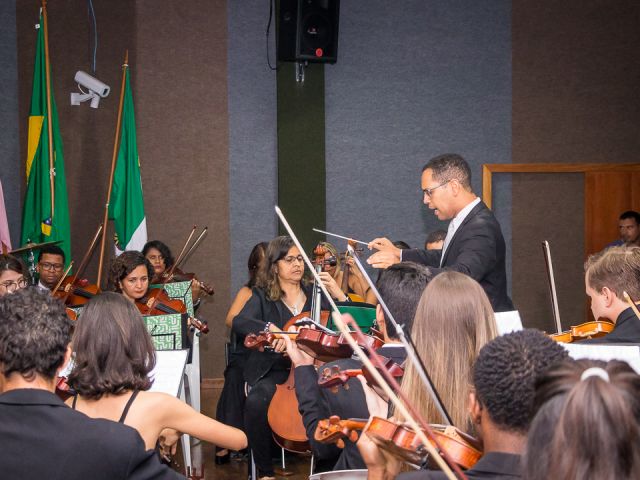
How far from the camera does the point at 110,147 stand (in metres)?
6.05

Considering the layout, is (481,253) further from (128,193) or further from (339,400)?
(128,193)

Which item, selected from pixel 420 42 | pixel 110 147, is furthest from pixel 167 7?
pixel 420 42

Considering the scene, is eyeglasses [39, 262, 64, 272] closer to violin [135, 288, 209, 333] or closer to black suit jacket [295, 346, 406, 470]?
violin [135, 288, 209, 333]

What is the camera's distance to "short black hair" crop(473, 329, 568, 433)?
50.4 inches

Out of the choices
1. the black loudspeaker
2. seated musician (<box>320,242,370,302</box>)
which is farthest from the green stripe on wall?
seated musician (<box>320,242,370,302</box>)

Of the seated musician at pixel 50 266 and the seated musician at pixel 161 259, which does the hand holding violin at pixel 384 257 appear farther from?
the seated musician at pixel 50 266

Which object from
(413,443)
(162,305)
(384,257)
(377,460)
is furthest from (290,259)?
(413,443)

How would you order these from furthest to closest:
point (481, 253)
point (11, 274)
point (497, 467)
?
1. point (11, 274)
2. point (481, 253)
3. point (497, 467)

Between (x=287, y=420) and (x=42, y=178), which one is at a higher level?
(x=42, y=178)

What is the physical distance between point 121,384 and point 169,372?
609mm

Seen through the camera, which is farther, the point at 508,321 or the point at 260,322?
the point at 260,322

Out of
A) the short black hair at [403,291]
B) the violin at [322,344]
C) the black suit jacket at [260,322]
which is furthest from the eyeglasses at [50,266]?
the short black hair at [403,291]

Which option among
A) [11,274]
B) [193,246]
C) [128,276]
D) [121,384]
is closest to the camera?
[121,384]

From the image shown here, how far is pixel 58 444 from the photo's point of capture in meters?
1.34
